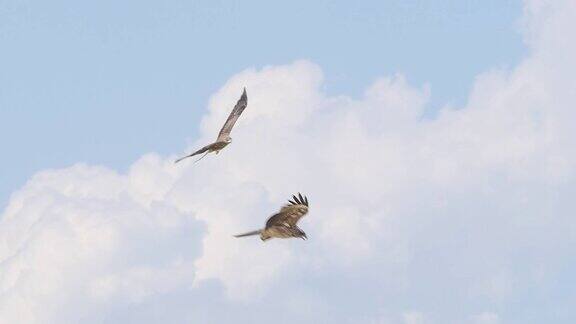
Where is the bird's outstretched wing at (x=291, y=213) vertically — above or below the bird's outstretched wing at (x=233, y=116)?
below

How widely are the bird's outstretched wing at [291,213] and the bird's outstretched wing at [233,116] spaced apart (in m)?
16.5

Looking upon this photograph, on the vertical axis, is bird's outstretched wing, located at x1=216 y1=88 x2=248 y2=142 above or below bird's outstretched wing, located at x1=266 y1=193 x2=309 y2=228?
above

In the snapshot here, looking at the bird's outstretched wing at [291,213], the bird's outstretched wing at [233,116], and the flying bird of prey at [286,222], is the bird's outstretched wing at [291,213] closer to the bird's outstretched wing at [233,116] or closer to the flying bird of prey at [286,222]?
the flying bird of prey at [286,222]

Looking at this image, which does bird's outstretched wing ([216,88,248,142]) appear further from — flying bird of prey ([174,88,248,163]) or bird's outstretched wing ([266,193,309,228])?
bird's outstretched wing ([266,193,309,228])

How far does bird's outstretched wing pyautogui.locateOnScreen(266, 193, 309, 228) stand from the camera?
231 feet

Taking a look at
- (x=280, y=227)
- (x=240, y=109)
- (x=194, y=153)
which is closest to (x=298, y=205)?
(x=280, y=227)

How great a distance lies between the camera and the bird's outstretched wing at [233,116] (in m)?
88.2

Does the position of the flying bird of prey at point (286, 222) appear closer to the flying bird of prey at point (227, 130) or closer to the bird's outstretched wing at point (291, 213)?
the bird's outstretched wing at point (291, 213)

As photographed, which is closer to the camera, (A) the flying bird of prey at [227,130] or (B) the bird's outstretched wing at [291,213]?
(B) the bird's outstretched wing at [291,213]

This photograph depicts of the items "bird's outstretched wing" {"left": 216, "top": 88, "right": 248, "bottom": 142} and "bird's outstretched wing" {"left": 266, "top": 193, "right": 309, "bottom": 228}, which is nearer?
"bird's outstretched wing" {"left": 266, "top": 193, "right": 309, "bottom": 228}

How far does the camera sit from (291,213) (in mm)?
71062

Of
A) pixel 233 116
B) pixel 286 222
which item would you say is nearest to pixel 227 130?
pixel 233 116

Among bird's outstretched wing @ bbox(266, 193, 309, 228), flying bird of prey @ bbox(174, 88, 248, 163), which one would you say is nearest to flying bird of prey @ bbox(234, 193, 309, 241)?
bird's outstretched wing @ bbox(266, 193, 309, 228)

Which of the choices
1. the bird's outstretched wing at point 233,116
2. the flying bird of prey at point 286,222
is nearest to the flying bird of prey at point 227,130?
the bird's outstretched wing at point 233,116
